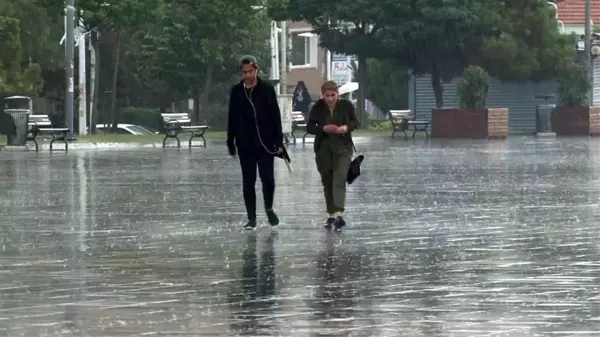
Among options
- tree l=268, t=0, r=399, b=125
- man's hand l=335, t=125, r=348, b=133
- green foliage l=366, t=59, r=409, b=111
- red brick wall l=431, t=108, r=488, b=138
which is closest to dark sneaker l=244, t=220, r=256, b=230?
man's hand l=335, t=125, r=348, b=133

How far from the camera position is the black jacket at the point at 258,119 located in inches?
608

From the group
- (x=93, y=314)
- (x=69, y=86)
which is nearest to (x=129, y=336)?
(x=93, y=314)

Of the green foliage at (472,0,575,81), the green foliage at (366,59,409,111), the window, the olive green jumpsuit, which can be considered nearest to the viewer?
the olive green jumpsuit

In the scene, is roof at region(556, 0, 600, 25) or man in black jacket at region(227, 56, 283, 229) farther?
roof at region(556, 0, 600, 25)

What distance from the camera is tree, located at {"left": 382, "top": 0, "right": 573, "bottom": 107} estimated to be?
5416cm

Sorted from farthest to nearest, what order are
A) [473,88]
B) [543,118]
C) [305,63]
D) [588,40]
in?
1. [305,63]
2. [588,40]
3. [543,118]
4. [473,88]

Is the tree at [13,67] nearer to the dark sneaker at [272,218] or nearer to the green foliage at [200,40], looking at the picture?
the green foliage at [200,40]

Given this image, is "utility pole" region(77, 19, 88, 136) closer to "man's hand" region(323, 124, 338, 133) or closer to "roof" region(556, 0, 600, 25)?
"roof" region(556, 0, 600, 25)

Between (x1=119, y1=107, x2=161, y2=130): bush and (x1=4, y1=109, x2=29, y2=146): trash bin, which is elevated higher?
(x1=4, y1=109, x2=29, y2=146): trash bin

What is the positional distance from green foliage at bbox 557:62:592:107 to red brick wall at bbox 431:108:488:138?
4.31 metres

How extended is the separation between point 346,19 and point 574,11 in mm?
13870

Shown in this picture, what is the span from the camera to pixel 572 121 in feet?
176

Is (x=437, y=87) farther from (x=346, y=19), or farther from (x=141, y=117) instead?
(x=141, y=117)

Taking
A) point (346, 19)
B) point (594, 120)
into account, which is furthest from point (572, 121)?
point (346, 19)
